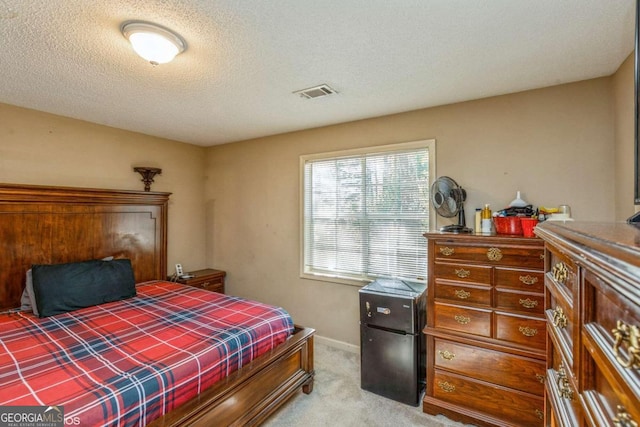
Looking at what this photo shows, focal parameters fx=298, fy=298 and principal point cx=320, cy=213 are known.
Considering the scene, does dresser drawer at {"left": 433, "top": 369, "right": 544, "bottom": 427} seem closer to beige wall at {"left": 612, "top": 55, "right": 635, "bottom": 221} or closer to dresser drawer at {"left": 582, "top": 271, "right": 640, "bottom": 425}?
beige wall at {"left": 612, "top": 55, "right": 635, "bottom": 221}

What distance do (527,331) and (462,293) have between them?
44cm

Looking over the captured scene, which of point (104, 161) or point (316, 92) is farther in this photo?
point (104, 161)

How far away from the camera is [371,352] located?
99.3 inches

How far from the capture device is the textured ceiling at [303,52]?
4.85 ft

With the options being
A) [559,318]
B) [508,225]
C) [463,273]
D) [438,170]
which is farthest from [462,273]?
[559,318]

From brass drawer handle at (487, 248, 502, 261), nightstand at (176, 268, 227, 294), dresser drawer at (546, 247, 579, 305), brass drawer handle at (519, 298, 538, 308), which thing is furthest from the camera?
nightstand at (176, 268, 227, 294)

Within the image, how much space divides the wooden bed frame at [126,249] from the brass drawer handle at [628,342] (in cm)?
181

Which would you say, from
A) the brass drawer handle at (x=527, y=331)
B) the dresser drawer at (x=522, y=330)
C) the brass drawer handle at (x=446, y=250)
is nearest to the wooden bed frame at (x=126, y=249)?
the brass drawer handle at (x=446, y=250)

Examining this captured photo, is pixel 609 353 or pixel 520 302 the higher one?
pixel 609 353

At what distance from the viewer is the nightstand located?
385cm

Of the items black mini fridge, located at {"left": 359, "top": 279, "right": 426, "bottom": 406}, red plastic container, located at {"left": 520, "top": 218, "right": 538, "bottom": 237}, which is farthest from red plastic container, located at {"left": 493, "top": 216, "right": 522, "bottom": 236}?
black mini fridge, located at {"left": 359, "top": 279, "right": 426, "bottom": 406}

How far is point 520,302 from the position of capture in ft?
6.58

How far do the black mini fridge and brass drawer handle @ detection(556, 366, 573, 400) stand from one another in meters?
1.39

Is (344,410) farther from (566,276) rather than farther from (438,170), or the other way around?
(438,170)
